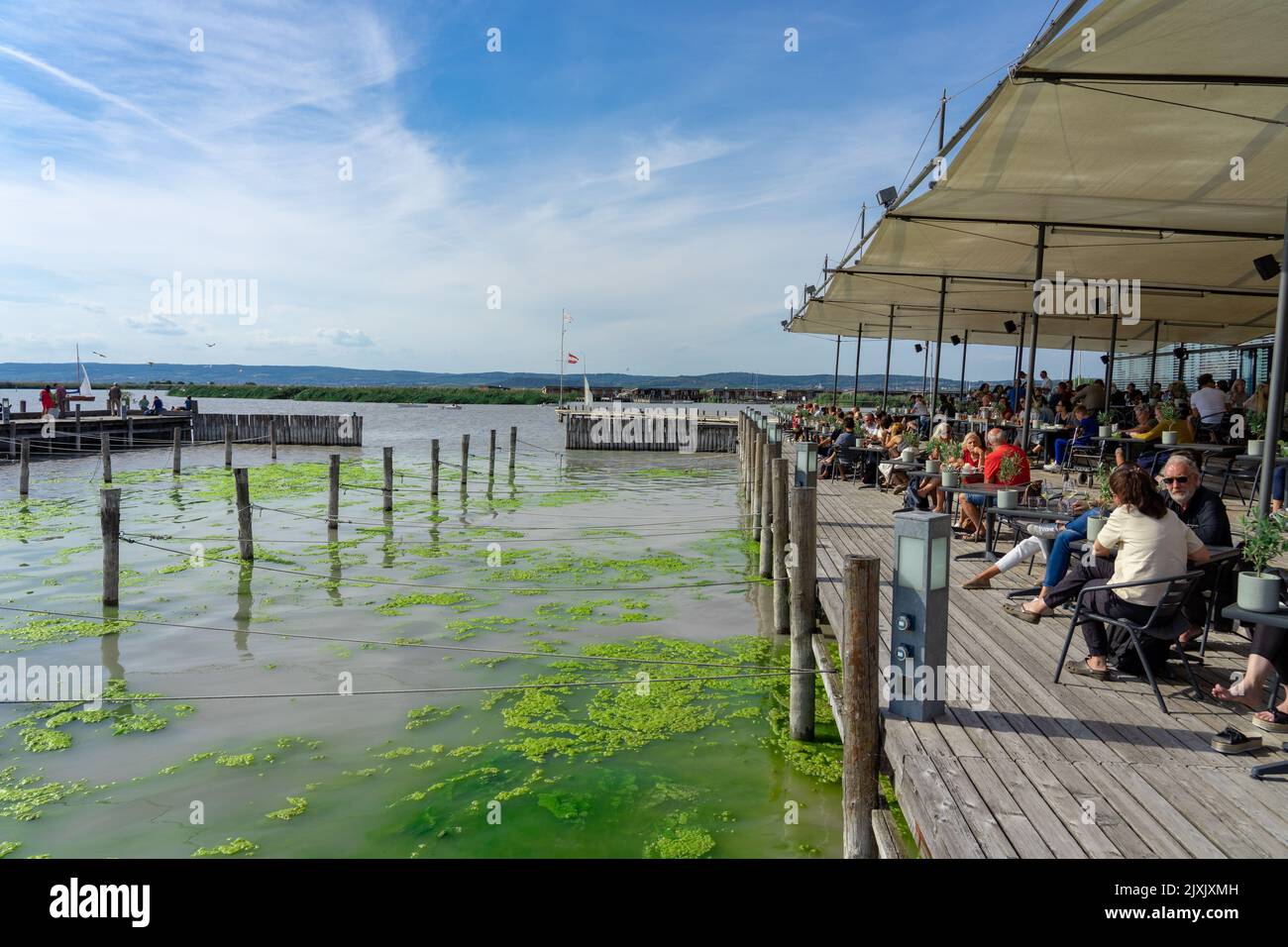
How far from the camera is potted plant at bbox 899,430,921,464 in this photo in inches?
472

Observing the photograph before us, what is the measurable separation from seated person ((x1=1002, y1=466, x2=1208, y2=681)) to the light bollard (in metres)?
1.19

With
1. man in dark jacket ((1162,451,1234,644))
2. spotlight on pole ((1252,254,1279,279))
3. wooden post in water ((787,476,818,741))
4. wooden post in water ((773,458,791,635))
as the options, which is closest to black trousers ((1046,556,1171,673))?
man in dark jacket ((1162,451,1234,644))

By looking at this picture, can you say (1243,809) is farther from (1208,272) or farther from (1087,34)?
(1208,272)

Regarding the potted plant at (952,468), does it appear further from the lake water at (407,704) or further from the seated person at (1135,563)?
the seated person at (1135,563)

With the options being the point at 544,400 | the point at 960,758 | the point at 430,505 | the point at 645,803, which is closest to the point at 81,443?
the point at 430,505

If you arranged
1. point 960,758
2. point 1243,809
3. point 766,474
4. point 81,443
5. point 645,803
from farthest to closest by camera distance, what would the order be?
point 81,443 → point 766,474 → point 645,803 → point 960,758 → point 1243,809

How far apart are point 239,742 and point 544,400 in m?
108

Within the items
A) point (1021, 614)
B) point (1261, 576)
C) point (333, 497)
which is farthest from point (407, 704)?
point (333, 497)

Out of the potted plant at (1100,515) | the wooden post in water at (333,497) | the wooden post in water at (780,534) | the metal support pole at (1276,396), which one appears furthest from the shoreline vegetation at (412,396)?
the metal support pole at (1276,396)

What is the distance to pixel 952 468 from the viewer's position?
9297 mm

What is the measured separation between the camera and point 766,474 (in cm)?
1245

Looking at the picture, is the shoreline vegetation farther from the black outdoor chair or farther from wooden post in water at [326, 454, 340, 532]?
the black outdoor chair

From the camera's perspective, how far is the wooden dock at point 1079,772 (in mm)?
3309
